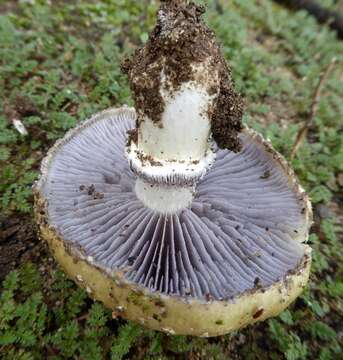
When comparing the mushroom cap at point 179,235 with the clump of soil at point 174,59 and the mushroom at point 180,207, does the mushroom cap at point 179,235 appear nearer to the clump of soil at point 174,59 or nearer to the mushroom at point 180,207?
the mushroom at point 180,207

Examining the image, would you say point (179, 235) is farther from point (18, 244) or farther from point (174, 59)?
point (18, 244)

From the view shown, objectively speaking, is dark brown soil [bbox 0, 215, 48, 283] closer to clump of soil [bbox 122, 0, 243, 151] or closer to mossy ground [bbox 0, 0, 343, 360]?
mossy ground [bbox 0, 0, 343, 360]

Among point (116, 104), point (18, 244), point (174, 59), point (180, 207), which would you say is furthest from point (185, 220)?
point (116, 104)

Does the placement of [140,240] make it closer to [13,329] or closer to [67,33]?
[13,329]

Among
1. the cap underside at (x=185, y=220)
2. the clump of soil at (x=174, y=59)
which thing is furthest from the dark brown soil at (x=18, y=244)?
the clump of soil at (x=174, y=59)

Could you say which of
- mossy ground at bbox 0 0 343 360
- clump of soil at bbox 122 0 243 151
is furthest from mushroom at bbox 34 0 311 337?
mossy ground at bbox 0 0 343 360

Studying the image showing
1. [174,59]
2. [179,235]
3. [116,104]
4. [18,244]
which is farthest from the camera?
[116,104]

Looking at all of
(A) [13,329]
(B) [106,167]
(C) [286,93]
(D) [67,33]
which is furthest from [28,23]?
(A) [13,329]

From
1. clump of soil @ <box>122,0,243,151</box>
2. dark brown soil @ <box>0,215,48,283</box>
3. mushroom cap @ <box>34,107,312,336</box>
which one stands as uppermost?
clump of soil @ <box>122,0,243,151</box>
